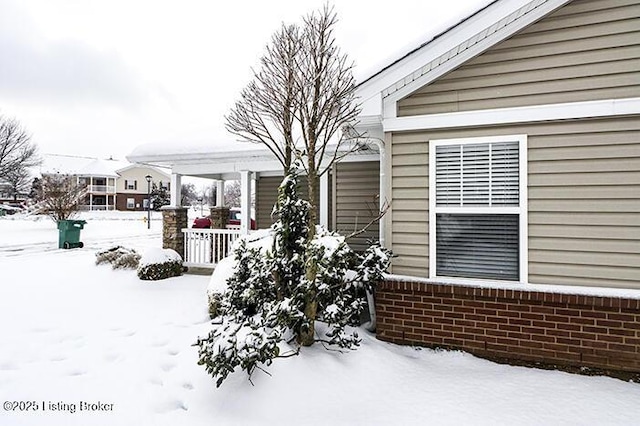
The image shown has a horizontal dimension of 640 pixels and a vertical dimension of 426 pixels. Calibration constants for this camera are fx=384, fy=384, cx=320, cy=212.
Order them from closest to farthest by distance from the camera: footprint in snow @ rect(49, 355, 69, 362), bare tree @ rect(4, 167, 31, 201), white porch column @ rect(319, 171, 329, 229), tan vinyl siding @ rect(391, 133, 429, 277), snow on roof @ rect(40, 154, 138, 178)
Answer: footprint in snow @ rect(49, 355, 69, 362)
tan vinyl siding @ rect(391, 133, 429, 277)
white porch column @ rect(319, 171, 329, 229)
bare tree @ rect(4, 167, 31, 201)
snow on roof @ rect(40, 154, 138, 178)

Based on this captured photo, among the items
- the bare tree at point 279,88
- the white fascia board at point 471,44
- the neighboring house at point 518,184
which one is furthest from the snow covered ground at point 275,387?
the white fascia board at point 471,44

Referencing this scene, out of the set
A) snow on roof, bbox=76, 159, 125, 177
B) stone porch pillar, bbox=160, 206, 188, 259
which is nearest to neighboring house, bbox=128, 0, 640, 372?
stone porch pillar, bbox=160, 206, 188, 259

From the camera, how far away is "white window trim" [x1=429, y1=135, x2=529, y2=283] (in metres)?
4.20

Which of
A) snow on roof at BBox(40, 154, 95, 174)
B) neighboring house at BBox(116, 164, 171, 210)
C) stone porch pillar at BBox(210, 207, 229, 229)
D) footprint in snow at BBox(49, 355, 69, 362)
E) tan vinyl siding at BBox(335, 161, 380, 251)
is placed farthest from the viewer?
neighboring house at BBox(116, 164, 171, 210)

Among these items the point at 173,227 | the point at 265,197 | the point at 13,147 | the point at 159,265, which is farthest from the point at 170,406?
the point at 13,147

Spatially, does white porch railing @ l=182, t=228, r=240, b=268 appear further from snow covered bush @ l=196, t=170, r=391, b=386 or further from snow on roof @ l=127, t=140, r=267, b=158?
snow covered bush @ l=196, t=170, r=391, b=386

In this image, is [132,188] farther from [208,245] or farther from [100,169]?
[208,245]

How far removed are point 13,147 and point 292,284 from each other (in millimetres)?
39386

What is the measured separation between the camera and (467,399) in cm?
346

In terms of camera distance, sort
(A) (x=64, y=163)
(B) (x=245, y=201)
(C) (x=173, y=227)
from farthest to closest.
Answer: (A) (x=64, y=163) → (C) (x=173, y=227) → (B) (x=245, y=201)

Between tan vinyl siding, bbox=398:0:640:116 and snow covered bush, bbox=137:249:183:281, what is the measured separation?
6360 mm

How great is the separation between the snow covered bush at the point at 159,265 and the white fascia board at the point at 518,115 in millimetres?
5846

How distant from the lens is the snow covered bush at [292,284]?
3.90 metres

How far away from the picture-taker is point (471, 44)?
14.2ft
